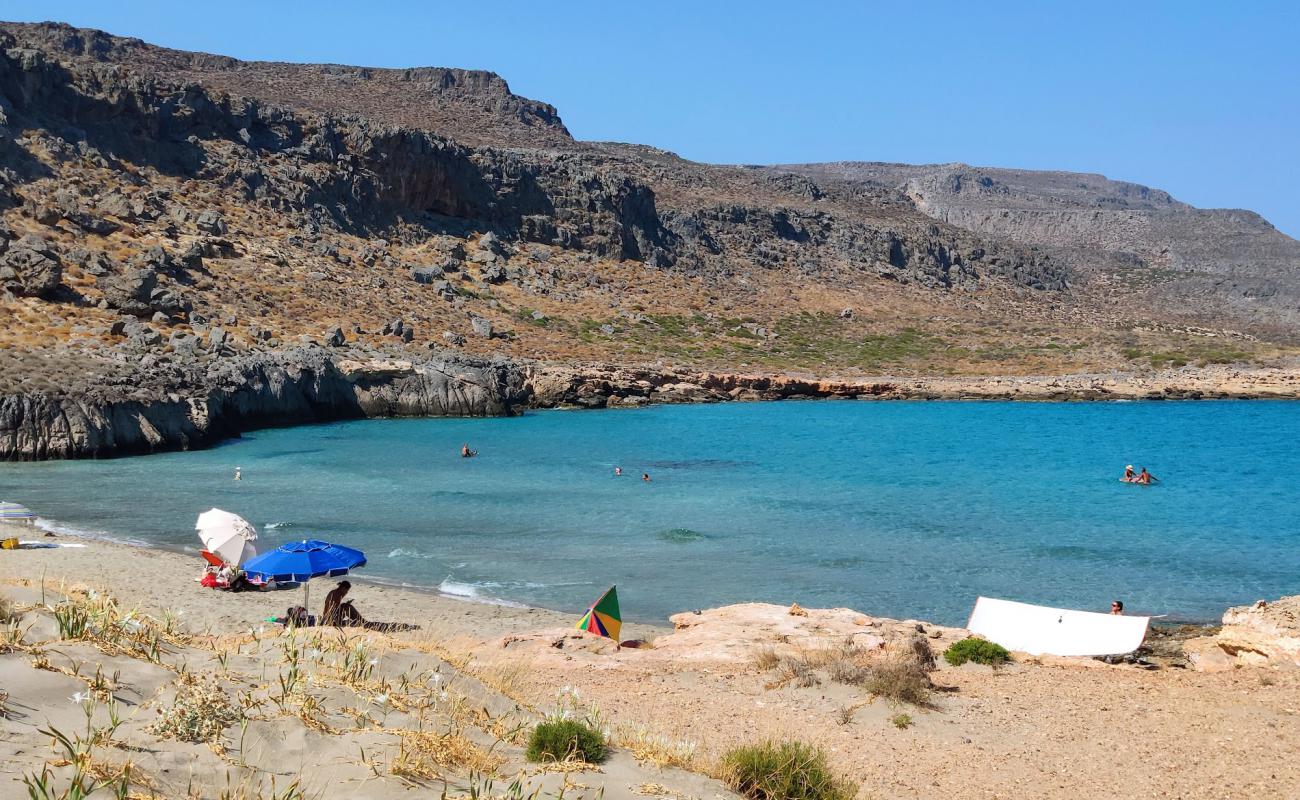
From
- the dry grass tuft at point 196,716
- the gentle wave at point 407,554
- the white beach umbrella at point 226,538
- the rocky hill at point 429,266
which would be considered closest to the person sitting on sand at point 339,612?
the white beach umbrella at point 226,538

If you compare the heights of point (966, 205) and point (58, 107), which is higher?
point (966, 205)

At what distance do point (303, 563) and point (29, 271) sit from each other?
3731cm

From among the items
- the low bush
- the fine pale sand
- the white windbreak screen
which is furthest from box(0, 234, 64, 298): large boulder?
the low bush

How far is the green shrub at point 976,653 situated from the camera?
41.6 ft

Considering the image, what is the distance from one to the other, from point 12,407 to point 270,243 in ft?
104

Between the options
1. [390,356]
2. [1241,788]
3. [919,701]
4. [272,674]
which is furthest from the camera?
[390,356]

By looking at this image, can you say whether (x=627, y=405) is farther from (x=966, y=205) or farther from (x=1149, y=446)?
(x=966, y=205)

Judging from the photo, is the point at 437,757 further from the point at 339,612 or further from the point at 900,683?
the point at 339,612

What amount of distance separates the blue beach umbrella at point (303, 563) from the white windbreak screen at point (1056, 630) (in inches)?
367

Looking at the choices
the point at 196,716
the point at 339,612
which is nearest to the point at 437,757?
the point at 196,716

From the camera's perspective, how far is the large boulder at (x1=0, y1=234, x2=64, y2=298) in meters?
43.3

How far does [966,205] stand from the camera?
18800 cm

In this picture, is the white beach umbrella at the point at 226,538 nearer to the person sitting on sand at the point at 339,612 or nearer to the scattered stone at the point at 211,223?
the person sitting on sand at the point at 339,612

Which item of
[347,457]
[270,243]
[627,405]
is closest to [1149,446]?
[627,405]
